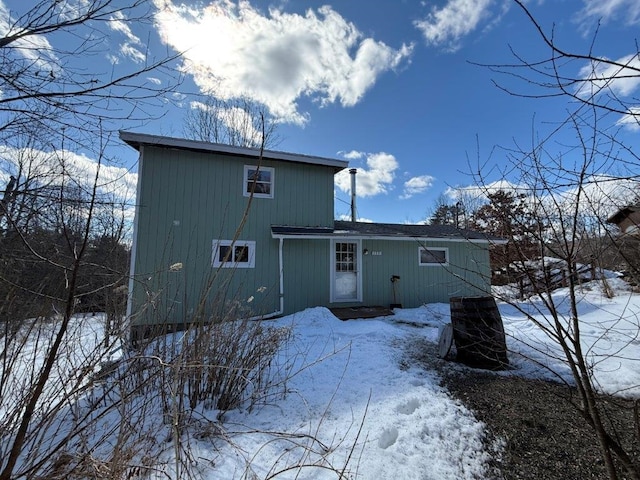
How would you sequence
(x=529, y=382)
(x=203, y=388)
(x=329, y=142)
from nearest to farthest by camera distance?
1. (x=203, y=388)
2. (x=529, y=382)
3. (x=329, y=142)

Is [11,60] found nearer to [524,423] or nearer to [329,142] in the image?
[524,423]

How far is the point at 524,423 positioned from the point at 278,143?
57.7 ft

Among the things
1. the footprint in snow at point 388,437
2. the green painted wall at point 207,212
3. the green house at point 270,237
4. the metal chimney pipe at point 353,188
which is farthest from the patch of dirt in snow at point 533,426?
the metal chimney pipe at point 353,188

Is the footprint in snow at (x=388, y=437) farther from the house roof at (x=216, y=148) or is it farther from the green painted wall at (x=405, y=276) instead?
the green painted wall at (x=405, y=276)

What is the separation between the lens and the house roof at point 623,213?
1874 millimetres

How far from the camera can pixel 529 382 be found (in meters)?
4.10

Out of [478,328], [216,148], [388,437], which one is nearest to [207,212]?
[216,148]

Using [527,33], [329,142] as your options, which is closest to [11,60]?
[527,33]

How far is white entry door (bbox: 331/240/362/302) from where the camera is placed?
1026 cm

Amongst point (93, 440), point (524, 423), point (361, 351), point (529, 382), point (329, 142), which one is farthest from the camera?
point (329, 142)

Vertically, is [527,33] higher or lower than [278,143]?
lower

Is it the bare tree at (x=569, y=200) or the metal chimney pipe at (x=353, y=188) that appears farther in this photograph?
the metal chimney pipe at (x=353, y=188)

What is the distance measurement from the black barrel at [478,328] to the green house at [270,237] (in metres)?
3.31

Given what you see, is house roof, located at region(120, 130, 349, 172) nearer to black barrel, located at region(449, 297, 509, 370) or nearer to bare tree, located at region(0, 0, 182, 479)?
bare tree, located at region(0, 0, 182, 479)
